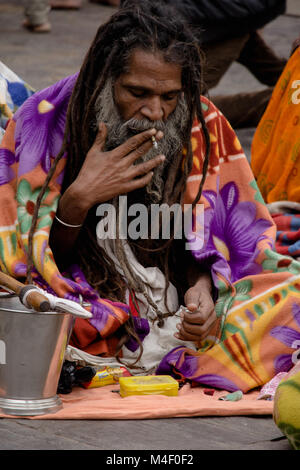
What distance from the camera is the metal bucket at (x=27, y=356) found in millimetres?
3443

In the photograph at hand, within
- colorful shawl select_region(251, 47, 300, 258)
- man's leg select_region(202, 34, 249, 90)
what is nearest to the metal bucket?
colorful shawl select_region(251, 47, 300, 258)

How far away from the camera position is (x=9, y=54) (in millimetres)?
10281

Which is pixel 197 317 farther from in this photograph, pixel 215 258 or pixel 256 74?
pixel 256 74

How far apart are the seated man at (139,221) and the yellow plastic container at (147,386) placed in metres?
0.18

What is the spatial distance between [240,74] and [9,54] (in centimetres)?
240

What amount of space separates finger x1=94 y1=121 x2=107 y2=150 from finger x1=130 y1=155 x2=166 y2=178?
170 millimetres

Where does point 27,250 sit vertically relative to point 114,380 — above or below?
above

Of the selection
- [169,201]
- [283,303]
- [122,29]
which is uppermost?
[122,29]

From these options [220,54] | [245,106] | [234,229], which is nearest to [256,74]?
[245,106]

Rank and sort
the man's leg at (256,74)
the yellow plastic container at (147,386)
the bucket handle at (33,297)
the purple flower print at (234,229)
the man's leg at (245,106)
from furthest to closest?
the man's leg at (245,106) < the man's leg at (256,74) < the purple flower print at (234,229) < the yellow plastic container at (147,386) < the bucket handle at (33,297)

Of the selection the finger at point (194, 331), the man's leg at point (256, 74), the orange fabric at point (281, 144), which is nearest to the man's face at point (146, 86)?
the finger at point (194, 331)

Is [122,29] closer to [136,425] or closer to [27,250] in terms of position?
[27,250]

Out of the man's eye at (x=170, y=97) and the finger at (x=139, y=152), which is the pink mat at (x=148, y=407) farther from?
the man's eye at (x=170, y=97)

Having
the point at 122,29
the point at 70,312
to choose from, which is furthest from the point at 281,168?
the point at 70,312
